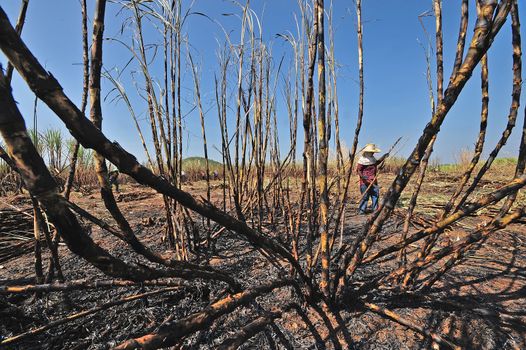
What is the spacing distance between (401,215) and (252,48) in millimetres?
2484

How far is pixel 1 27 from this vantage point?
1.07ft

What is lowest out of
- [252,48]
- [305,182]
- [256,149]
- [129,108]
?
[305,182]

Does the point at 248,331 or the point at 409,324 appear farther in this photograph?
the point at 409,324

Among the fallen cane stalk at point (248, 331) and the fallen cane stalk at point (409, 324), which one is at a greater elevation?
the fallen cane stalk at point (248, 331)

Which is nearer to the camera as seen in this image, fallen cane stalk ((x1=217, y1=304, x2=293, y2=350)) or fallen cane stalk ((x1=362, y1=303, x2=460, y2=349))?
fallen cane stalk ((x1=217, y1=304, x2=293, y2=350))

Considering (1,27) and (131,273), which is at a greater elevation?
(1,27)

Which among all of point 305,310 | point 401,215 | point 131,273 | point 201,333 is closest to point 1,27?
point 131,273

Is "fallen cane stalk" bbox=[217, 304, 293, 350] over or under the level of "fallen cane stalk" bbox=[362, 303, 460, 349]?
over

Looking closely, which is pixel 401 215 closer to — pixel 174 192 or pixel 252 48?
pixel 252 48

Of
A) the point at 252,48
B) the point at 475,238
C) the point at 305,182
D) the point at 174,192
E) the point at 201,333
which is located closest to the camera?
the point at 174,192

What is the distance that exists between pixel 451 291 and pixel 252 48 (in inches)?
62.9

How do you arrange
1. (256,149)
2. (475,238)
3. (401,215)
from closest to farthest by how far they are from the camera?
1. (475,238)
2. (256,149)
3. (401,215)

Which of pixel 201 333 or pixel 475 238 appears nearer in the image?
pixel 475 238

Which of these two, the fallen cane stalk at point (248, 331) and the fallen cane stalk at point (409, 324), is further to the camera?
the fallen cane stalk at point (409, 324)
